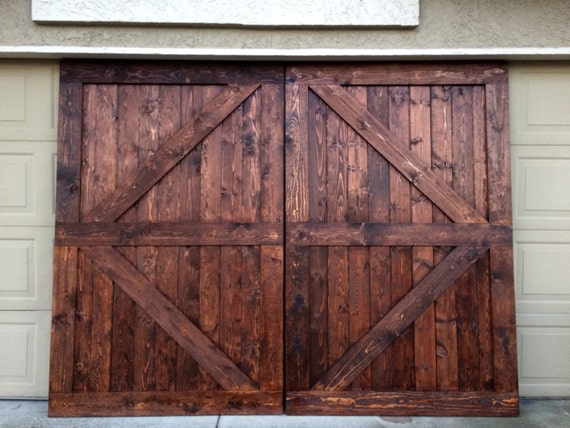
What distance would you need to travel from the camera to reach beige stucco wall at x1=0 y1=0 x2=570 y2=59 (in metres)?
2.95

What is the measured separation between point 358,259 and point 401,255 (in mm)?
301

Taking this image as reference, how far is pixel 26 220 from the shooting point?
10.2 feet

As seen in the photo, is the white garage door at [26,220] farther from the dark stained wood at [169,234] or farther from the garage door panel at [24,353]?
the dark stained wood at [169,234]

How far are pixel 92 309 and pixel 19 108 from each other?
156 centimetres

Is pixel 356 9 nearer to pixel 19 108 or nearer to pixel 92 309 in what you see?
pixel 19 108

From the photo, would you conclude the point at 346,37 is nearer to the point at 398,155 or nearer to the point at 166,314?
the point at 398,155

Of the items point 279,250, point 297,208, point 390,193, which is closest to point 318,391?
point 279,250

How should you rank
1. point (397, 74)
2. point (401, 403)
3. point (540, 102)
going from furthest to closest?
point (540, 102) < point (397, 74) < point (401, 403)

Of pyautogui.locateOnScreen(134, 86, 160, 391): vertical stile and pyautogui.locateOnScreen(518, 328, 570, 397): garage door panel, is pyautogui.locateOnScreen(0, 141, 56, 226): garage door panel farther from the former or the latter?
pyautogui.locateOnScreen(518, 328, 570, 397): garage door panel

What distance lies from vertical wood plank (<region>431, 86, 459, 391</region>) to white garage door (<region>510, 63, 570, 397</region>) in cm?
54

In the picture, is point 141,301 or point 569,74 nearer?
point 141,301

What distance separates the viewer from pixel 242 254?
298 centimetres

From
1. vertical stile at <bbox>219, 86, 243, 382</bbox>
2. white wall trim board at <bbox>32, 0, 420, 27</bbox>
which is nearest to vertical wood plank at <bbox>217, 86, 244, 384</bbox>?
vertical stile at <bbox>219, 86, 243, 382</bbox>

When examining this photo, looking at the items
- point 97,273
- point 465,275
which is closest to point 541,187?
point 465,275
